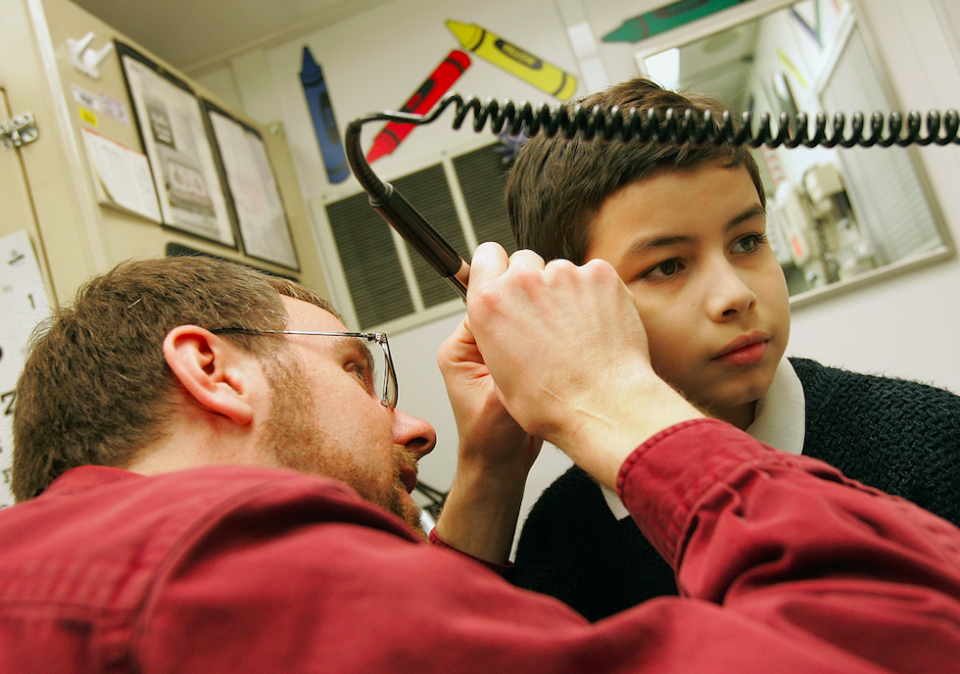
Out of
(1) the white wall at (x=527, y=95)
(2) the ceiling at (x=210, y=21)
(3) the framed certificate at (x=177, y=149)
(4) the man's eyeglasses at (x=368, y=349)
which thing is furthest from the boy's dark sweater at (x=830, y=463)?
(2) the ceiling at (x=210, y=21)

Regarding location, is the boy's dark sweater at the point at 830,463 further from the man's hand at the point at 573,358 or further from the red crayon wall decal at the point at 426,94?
the red crayon wall decal at the point at 426,94

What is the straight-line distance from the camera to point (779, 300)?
0.91 m

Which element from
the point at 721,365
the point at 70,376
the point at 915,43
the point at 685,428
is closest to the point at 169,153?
the point at 70,376

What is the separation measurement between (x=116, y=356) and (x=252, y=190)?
168cm

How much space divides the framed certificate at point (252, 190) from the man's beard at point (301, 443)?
1492mm

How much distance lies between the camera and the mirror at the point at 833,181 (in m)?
2.13

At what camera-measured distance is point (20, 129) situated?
1.58 m

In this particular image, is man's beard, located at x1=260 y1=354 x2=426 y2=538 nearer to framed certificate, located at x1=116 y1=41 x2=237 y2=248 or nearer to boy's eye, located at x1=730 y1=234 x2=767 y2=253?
boy's eye, located at x1=730 y1=234 x2=767 y2=253

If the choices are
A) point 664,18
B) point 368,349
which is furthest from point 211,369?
point 664,18

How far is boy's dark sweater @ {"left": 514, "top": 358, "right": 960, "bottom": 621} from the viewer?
0.81m

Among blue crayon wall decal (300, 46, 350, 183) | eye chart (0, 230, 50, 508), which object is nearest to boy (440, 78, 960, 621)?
eye chart (0, 230, 50, 508)

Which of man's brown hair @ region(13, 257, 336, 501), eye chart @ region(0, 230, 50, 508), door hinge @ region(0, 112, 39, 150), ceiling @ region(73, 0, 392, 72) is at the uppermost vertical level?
ceiling @ region(73, 0, 392, 72)

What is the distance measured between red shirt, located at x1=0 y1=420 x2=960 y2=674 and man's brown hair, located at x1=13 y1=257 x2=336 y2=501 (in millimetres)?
334

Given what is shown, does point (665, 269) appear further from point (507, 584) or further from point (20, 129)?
point (20, 129)
